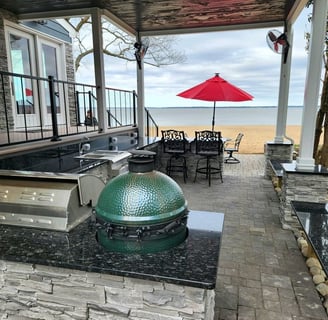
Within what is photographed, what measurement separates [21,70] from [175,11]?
388 cm

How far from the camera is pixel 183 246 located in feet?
4.49

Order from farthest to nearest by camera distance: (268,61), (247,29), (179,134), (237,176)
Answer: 1. (268,61)
2. (237,176)
3. (179,134)
4. (247,29)

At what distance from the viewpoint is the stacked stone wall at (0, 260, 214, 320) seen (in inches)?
44.9

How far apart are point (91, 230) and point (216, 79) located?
572 centimetres

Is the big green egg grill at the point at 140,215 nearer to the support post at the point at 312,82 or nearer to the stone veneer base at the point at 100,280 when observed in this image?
the stone veneer base at the point at 100,280

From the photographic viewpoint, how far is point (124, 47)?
11938 millimetres

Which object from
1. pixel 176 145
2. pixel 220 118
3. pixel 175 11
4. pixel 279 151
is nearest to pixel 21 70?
pixel 175 11

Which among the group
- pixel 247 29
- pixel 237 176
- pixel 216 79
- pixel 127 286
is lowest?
pixel 237 176

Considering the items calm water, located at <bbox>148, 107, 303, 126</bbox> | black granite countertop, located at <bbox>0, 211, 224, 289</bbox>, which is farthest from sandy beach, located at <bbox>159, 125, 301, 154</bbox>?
calm water, located at <bbox>148, 107, 303, 126</bbox>

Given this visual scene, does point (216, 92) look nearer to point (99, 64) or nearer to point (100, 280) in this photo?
point (99, 64)

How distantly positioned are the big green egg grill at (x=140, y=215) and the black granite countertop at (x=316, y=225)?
1.06 m

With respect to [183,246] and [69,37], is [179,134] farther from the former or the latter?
[183,246]

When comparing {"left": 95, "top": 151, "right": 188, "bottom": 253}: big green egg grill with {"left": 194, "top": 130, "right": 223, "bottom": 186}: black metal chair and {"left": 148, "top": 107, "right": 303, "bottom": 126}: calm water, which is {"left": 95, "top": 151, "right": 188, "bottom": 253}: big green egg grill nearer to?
{"left": 194, "top": 130, "right": 223, "bottom": 186}: black metal chair

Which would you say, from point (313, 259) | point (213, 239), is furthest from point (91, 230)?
point (313, 259)
